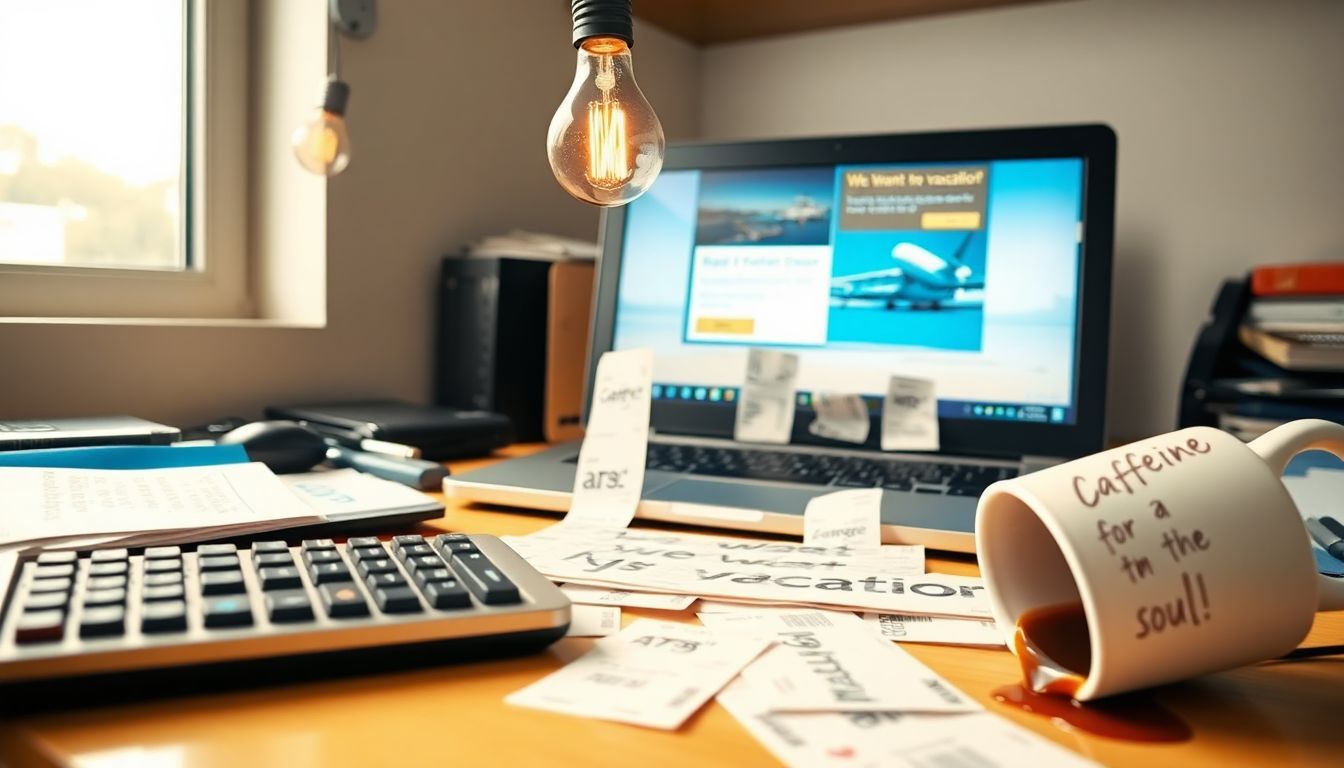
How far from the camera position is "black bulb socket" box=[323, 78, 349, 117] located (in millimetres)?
938

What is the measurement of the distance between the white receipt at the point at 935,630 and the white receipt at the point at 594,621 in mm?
127

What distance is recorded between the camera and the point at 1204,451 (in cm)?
41

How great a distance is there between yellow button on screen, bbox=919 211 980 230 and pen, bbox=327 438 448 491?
0.48 meters

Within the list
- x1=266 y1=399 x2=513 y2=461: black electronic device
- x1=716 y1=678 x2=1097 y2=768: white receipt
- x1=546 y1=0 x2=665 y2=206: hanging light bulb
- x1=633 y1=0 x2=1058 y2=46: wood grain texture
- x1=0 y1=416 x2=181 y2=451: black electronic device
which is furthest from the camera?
x1=633 y1=0 x2=1058 y2=46: wood grain texture

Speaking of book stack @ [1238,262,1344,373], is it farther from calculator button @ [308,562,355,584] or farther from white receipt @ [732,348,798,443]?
calculator button @ [308,562,355,584]

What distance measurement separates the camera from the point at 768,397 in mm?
906

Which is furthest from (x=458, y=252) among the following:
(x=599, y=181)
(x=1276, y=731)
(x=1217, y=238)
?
(x=1276, y=731)

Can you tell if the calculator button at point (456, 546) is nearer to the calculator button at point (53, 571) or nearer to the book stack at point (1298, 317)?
the calculator button at point (53, 571)

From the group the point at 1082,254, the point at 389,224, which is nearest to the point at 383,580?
the point at 1082,254

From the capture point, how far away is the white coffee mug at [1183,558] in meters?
0.37

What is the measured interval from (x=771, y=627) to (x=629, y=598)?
84 millimetres

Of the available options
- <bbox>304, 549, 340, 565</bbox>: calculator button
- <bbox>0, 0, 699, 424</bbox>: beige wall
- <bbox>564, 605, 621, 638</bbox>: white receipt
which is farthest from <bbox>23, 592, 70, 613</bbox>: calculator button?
<bbox>0, 0, 699, 424</bbox>: beige wall

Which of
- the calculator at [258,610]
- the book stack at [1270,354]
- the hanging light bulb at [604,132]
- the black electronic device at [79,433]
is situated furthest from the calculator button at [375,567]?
the book stack at [1270,354]

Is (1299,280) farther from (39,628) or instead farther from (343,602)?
(39,628)
